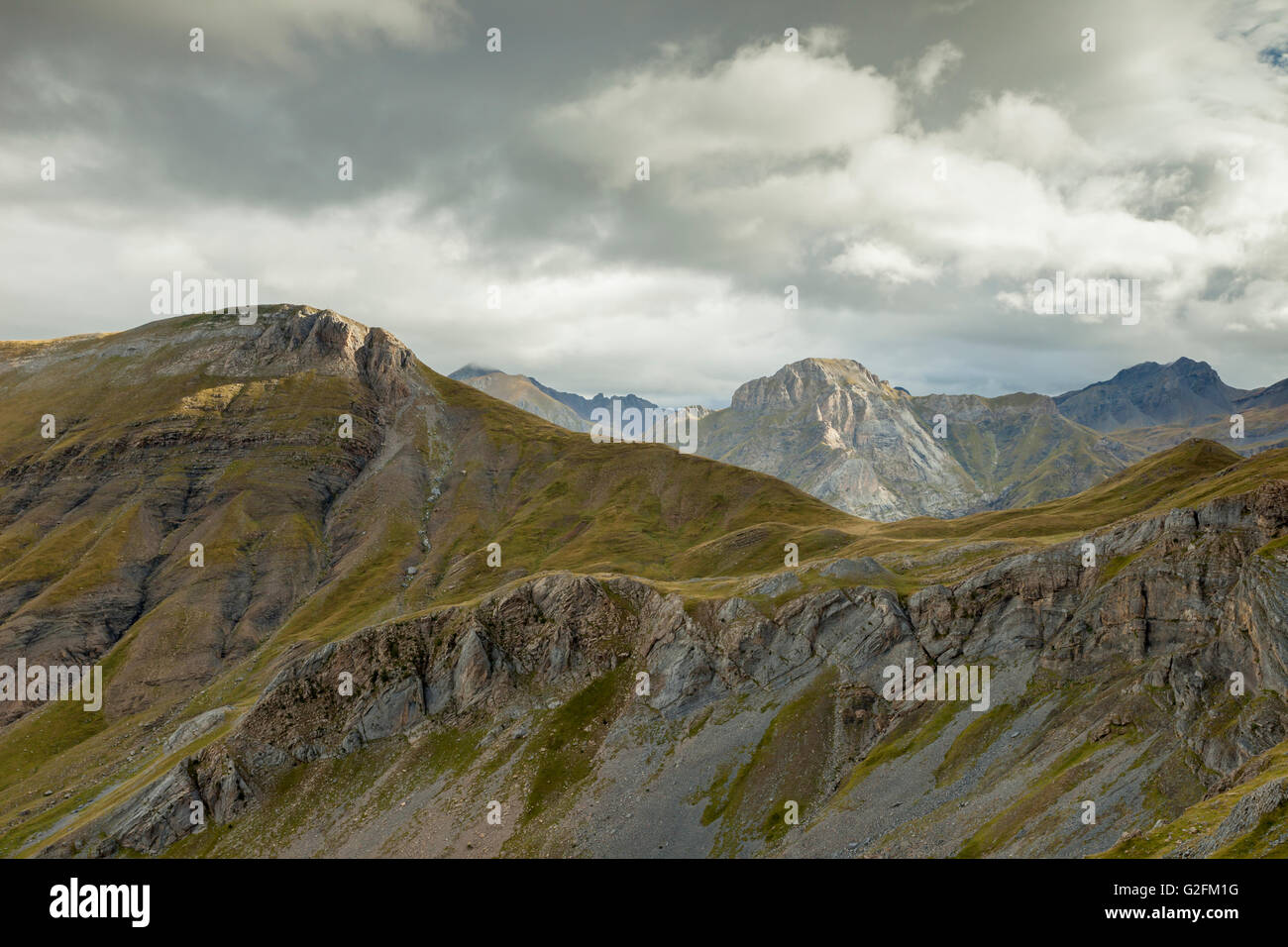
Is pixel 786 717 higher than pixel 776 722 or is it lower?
higher

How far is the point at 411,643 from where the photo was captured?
11350 cm

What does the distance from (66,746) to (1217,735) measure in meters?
181

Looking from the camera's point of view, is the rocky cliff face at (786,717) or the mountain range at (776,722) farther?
the rocky cliff face at (786,717)

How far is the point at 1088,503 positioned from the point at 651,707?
11532cm

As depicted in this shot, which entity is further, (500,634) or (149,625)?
(149,625)

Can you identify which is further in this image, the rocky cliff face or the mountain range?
the rocky cliff face

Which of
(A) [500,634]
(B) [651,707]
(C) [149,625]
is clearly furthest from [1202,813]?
(C) [149,625]

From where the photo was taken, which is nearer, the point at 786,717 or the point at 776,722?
the point at 776,722

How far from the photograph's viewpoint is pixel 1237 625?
74.3 m
